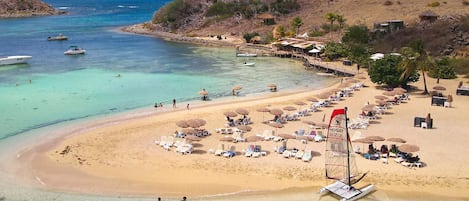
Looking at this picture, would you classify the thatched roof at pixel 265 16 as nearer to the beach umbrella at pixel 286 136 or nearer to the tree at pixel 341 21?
the tree at pixel 341 21

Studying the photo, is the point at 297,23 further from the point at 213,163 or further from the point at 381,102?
the point at 213,163

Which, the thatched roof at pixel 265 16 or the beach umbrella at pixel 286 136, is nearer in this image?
the beach umbrella at pixel 286 136

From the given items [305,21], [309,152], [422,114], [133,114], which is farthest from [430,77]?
[305,21]

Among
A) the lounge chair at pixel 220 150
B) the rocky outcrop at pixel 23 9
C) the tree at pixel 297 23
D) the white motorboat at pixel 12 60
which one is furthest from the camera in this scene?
the rocky outcrop at pixel 23 9

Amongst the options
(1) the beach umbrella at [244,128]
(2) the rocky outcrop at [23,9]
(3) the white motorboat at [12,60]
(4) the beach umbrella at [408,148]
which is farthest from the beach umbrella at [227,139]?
(2) the rocky outcrop at [23,9]

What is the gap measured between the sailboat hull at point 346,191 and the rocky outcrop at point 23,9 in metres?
149

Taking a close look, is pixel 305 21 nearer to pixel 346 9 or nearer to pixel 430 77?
pixel 346 9

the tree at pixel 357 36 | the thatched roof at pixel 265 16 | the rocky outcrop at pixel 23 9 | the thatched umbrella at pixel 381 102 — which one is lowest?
the thatched umbrella at pixel 381 102

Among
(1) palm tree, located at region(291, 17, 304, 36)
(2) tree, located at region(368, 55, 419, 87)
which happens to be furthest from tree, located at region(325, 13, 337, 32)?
(2) tree, located at region(368, 55, 419, 87)

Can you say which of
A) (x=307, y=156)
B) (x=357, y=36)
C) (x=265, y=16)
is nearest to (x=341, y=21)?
(x=357, y=36)

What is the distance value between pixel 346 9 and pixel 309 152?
61440 mm

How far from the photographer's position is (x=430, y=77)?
48562 mm

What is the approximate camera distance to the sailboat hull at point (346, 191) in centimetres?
2256

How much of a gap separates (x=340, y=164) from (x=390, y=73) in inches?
864
